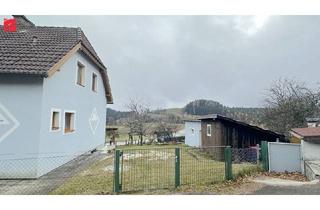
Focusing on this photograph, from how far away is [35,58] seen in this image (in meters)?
9.95

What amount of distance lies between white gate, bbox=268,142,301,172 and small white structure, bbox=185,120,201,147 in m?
12.4

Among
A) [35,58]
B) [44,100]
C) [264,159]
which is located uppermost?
[35,58]

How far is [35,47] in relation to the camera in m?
11.0

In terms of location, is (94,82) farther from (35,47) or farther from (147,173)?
(147,173)

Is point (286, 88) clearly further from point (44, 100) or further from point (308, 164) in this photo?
point (44, 100)

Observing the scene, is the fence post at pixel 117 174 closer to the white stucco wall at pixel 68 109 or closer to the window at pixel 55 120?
the white stucco wall at pixel 68 109

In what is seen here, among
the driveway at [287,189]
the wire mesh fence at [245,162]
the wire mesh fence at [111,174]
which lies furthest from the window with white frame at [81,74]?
the driveway at [287,189]

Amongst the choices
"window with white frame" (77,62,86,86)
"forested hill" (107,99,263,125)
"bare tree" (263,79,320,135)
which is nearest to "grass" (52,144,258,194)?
"window with white frame" (77,62,86,86)

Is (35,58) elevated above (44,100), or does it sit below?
above

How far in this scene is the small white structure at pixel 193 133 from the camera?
23.5 meters

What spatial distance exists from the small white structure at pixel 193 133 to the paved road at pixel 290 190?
50.6 ft

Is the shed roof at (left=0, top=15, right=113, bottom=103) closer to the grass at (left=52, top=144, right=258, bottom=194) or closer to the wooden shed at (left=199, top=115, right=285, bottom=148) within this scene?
the grass at (left=52, top=144, right=258, bottom=194)
